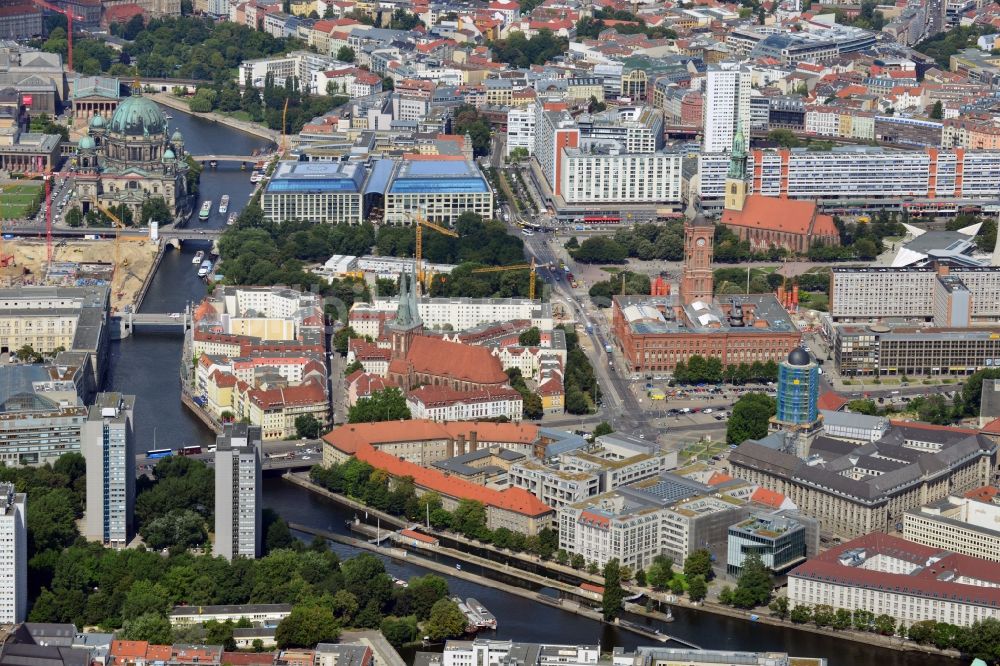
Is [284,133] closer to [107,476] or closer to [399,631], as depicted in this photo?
[107,476]

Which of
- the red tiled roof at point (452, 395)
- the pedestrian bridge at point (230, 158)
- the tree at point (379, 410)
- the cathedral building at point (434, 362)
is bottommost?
the tree at point (379, 410)

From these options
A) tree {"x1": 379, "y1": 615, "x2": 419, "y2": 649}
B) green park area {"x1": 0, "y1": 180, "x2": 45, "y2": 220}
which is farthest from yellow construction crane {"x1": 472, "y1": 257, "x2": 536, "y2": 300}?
tree {"x1": 379, "y1": 615, "x2": 419, "y2": 649}

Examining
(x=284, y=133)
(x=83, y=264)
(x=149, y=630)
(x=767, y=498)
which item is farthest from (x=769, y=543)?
(x=284, y=133)

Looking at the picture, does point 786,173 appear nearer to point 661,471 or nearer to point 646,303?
point 646,303

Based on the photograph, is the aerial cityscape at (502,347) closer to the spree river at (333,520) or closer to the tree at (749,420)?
the spree river at (333,520)

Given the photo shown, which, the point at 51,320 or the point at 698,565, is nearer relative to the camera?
the point at 698,565

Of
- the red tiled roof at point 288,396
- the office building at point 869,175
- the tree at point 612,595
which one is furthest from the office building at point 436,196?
the tree at point 612,595
